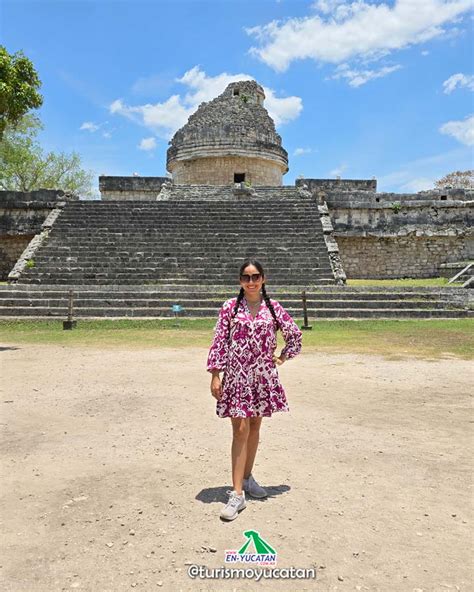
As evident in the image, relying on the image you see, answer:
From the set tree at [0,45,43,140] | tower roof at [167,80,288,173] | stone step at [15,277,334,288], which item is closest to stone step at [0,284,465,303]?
stone step at [15,277,334,288]

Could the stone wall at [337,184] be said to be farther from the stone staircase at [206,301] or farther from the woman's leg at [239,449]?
the woman's leg at [239,449]

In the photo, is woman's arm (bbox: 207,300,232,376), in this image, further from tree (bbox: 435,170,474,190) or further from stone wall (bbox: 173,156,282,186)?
tree (bbox: 435,170,474,190)

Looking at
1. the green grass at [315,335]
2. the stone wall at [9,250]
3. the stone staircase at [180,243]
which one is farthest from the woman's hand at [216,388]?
the stone wall at [9,250]

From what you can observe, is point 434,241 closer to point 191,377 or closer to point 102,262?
point 102,262

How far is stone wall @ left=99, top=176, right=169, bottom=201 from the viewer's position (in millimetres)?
24766

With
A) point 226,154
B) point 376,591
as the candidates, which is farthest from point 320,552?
point 226,154

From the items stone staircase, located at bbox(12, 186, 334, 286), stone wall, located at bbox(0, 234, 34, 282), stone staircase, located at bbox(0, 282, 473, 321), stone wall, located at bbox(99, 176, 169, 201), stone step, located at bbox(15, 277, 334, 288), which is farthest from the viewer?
stone wall, located at bbox(99, 176, 169, 201)

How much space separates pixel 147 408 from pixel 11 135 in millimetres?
33168

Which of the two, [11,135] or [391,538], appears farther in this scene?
[11,135]

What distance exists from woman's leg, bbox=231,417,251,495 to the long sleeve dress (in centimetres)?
7

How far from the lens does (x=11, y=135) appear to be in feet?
108

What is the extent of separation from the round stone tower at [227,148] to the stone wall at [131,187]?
7.23ft

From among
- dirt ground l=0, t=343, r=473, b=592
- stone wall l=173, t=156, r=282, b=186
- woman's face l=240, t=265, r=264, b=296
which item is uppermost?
stone wall l=173, t=156, r=282, b=186

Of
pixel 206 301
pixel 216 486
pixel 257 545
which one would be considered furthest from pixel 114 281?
pixel 257 545
